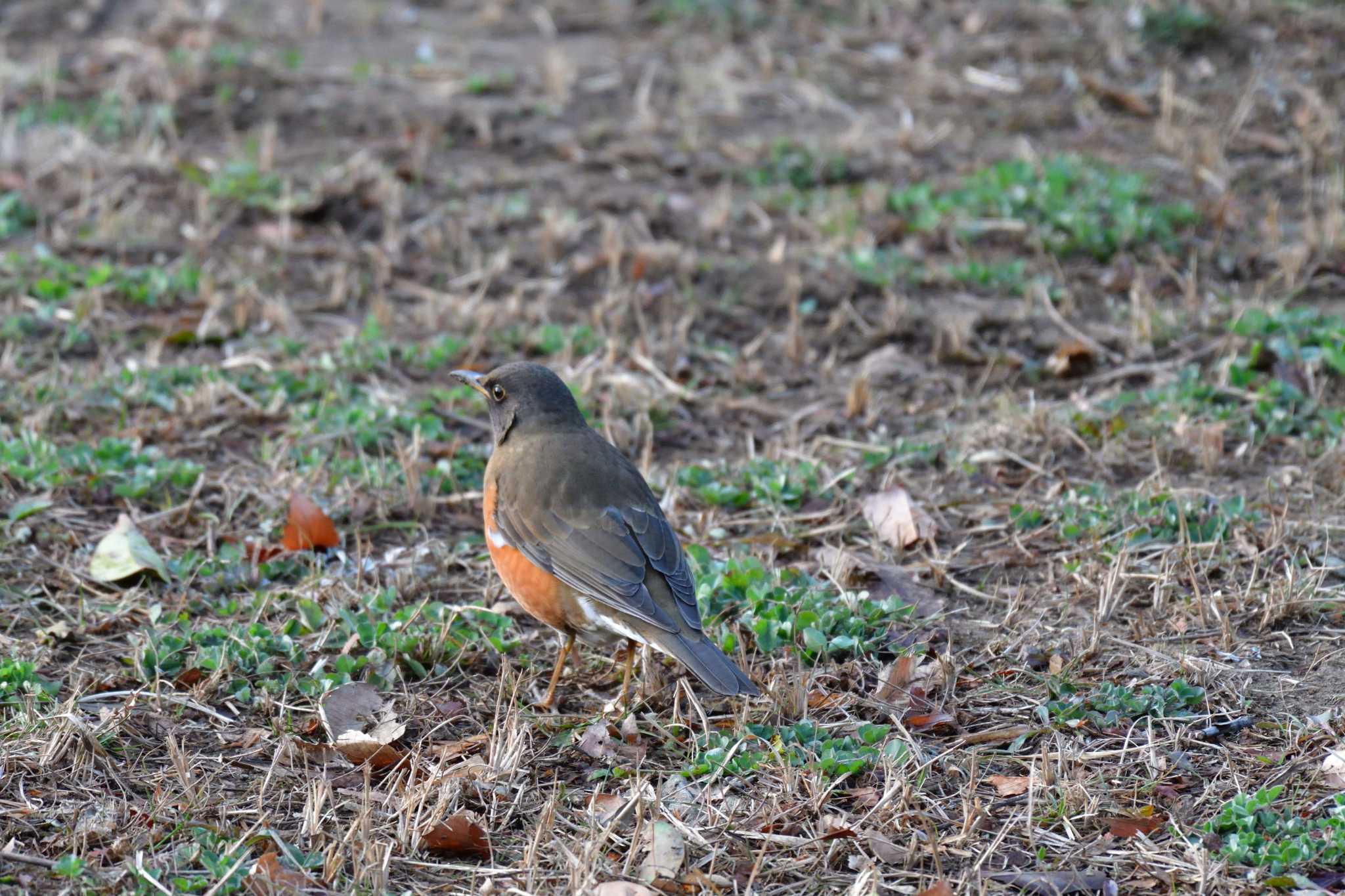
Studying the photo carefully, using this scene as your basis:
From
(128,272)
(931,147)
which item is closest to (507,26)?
(931,147)

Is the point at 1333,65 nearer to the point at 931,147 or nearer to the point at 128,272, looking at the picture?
the point at 931,147

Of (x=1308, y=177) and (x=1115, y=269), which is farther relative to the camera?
(x=1308, y=177)

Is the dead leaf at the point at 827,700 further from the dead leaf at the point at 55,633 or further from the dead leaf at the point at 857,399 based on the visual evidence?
the dead leaf at the point at 55,633

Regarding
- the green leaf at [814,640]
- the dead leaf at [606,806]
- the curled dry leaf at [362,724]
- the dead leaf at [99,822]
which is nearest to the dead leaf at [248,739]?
the curled dry leaf at [362,724]

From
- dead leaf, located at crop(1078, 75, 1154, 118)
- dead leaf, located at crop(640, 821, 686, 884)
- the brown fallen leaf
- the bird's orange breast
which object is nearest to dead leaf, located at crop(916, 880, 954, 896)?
dead leaf, located at crop(640, 821, 686, 884)

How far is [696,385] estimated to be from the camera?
7.70 metres

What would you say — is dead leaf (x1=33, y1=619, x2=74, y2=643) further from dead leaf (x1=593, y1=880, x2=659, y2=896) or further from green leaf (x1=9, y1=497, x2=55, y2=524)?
dead leaf (x1=593, y1=880, x2=659, y2=896)

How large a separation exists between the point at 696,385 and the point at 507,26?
19.0 feet

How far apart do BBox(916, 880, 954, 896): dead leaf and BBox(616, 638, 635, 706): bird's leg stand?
4.74 feet

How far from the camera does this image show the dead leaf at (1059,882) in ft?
13.2

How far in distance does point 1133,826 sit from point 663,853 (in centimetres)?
139

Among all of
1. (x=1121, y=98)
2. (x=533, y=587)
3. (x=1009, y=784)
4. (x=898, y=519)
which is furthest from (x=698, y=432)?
(x=1121, y=98)

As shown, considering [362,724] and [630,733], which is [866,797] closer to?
[630,733]

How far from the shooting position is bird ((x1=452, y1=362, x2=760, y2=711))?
5000 mm
